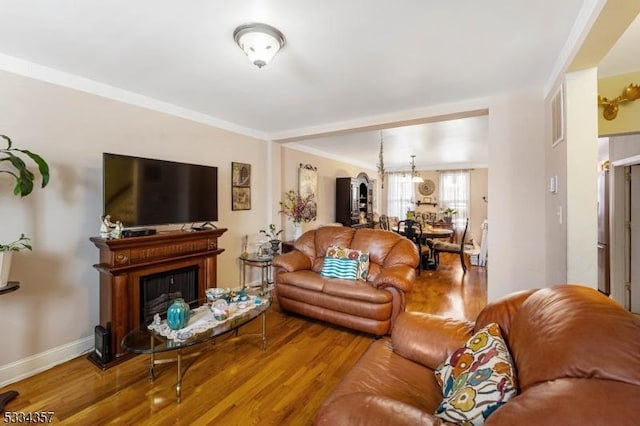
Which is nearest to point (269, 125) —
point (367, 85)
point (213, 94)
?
point (213, 94)

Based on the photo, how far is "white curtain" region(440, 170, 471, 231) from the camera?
7.64 m

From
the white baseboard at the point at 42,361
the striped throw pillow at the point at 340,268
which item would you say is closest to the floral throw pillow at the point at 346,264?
the striped throw pillow at the point at 340,268

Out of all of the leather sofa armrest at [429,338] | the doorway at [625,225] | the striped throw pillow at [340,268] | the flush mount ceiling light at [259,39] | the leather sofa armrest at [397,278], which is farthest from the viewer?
the doorway at [625,225]

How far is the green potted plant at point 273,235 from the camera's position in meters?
4.11

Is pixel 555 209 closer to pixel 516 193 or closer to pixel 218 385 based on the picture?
pixel 516 193

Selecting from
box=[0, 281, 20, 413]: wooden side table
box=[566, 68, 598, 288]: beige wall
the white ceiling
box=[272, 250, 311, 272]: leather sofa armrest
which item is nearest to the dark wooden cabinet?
box=[272, 250, 311, 272]: leather sofa armrest

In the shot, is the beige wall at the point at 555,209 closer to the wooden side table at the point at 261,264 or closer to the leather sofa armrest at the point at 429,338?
the leather sofa armrest at the point at 429,338

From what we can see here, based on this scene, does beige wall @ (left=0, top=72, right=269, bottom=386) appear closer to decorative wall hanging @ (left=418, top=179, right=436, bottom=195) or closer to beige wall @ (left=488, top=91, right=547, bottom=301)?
beige wall @ (left=488, top=91, right=547, bottom=301)

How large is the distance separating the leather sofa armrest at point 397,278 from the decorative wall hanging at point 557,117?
1.65 meters

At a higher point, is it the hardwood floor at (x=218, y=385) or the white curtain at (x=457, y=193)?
the white curtain at (x=457, y=193)

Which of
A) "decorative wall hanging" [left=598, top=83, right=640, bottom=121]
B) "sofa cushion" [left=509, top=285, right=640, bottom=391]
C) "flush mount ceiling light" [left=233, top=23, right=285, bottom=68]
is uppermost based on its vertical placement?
"flush mount ceiling light" [left=233, top=23, right=285, bottom=68]

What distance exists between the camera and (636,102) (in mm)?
2434

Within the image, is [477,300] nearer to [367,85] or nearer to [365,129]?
[365,129]

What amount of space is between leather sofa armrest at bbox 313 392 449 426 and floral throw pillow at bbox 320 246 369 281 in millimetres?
2072
